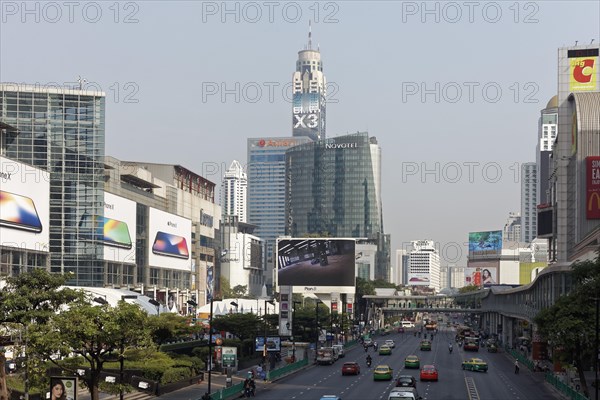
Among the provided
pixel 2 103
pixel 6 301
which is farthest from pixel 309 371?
pixel 2 103

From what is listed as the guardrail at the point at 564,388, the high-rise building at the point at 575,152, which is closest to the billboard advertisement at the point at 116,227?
the high-rise building at the point at 575,152

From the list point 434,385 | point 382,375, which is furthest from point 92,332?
point 382,375

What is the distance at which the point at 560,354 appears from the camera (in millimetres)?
65812

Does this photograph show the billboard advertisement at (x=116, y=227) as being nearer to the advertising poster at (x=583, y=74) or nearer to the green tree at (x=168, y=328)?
the green tree at (x=168, y=328)

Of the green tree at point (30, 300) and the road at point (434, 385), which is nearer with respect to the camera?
the green tree at point (30, 300)

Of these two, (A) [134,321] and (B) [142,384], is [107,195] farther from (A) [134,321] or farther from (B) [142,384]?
(A) [134,321]

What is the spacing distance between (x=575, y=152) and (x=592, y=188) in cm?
653

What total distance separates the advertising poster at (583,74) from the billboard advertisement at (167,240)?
260ft

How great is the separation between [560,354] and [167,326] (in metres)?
38.4

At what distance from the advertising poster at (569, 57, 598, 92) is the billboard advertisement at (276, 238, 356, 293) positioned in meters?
46.7

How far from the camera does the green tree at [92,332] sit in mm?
49688

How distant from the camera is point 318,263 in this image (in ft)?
555

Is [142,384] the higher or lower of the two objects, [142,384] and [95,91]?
the lower

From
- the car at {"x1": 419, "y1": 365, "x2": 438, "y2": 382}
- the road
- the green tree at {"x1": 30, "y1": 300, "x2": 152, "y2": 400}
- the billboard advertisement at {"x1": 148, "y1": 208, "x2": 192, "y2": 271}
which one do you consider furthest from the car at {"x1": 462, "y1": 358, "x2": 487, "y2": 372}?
the billboard advertisement at {"x1": 148, "y1": 208, "x2": 192, "y2": 271}
